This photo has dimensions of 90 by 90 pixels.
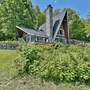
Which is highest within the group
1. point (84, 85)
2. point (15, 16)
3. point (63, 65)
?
point (15, 16)

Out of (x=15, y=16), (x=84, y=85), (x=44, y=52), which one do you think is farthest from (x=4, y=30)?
(x=84, y=85)

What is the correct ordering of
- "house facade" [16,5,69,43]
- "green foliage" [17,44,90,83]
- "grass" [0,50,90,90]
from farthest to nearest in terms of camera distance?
"house facade" [16,5,69,43] → "green foliage" [17,44,90,83] → "grass" [0,50,90,90]

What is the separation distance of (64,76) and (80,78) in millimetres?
838

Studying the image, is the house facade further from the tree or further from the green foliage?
the green foliage

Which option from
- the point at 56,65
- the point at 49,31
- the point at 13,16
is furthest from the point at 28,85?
the point at 13,16

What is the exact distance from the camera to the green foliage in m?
11.9

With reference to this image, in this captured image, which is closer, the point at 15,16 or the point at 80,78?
the point at 80,78

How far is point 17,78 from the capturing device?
1195 centimetres

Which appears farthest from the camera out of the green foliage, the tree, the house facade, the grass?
the tree

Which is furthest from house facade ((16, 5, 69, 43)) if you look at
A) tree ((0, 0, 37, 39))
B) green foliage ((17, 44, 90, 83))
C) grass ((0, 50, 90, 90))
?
grass ((0, 50, 90, 90))

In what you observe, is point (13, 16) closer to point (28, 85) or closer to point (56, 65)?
point (56, 65)

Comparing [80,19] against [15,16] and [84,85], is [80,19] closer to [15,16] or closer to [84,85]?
[15,16]

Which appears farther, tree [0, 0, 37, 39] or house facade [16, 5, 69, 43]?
tree [0, 0, 37, 39]

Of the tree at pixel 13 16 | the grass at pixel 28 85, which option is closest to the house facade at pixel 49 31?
the tree at pixel 13 16
